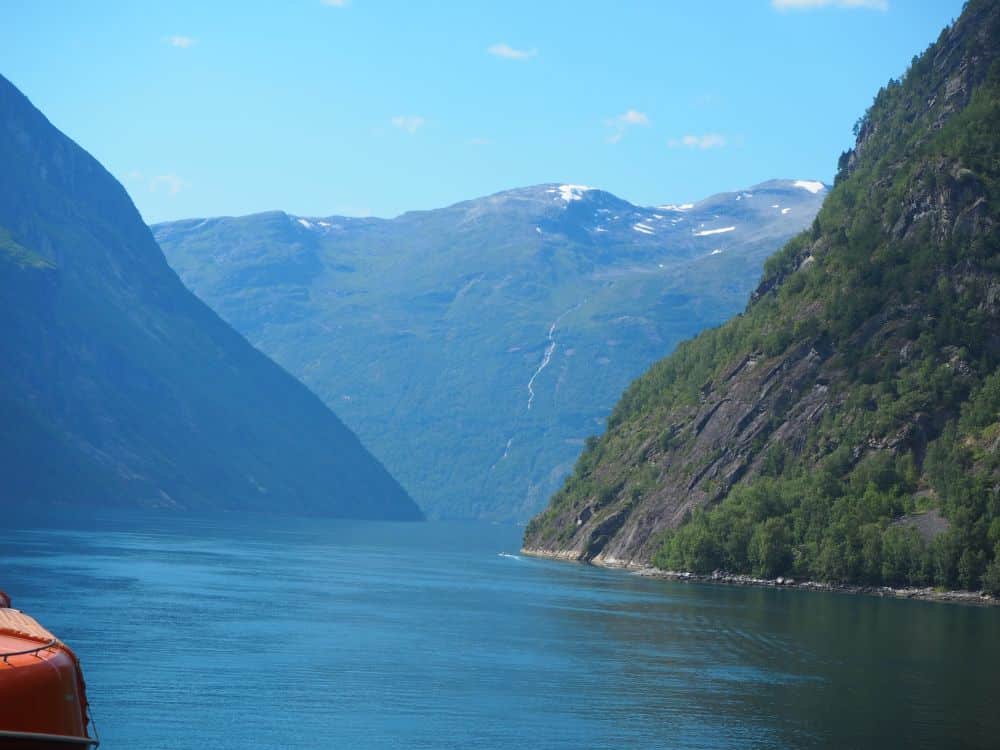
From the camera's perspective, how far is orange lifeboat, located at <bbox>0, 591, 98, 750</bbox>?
3034 centimetres

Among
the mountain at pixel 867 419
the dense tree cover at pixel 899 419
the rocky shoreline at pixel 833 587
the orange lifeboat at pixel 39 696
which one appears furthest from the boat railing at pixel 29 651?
the dense tree cover at pixel 899 419

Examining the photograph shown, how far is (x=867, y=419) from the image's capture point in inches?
6304

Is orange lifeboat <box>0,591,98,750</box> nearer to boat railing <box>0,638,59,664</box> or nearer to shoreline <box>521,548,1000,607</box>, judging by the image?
boat railing <box>0,638,59,664</box>

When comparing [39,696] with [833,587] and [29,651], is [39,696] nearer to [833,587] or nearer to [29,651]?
[29,651]

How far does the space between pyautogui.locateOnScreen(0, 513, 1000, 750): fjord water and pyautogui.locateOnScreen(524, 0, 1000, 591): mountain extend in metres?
11.5

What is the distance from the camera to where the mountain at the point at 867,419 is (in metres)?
142

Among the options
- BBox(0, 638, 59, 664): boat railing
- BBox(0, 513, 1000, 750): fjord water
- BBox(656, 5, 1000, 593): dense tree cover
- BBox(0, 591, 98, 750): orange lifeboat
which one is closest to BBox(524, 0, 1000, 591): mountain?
BBox(656, 5, 1000, 593): dense tree cover

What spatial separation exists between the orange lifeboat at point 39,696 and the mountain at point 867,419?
109954mm

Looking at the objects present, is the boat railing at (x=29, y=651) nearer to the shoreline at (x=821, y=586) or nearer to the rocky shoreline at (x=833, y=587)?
the shoreline at (x=821, y=586)

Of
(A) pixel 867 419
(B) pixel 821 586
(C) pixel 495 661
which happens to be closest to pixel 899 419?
(A) pixel 867 419

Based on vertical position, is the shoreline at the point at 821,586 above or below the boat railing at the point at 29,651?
below

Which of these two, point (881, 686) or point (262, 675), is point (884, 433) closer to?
point (881, 686)

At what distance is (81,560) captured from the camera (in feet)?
447

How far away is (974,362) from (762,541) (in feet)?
100
